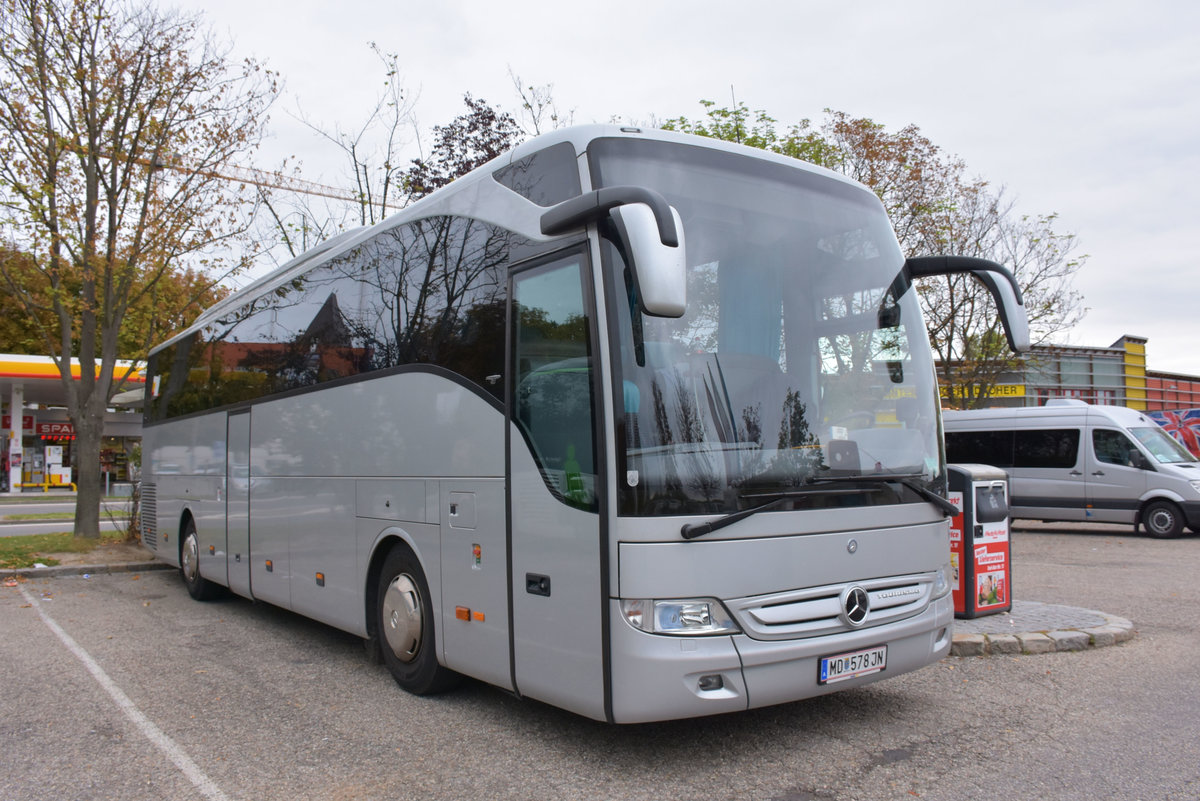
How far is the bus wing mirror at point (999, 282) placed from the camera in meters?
5.70

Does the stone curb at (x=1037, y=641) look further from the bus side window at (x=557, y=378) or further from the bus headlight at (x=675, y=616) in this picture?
the bus side window at (x=557, y=378)

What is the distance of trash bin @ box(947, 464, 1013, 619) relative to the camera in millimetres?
8078

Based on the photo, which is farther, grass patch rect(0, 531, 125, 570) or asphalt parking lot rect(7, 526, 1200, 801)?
grass patch rect(0, 531, 125, 570)

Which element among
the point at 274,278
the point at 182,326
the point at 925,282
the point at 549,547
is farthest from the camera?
the point at 925,282

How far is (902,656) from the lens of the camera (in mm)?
5117

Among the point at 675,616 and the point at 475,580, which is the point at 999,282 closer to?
the point at 675,616

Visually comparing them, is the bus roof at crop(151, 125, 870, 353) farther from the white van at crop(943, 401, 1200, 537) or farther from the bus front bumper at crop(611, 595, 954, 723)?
the white van at crop(943, 401, 1200, 537)

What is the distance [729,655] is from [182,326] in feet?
50.9

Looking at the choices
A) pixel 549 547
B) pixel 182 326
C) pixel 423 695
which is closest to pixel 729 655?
pixel 549 547

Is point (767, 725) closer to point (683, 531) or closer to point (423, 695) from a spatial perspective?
point (683, 531)

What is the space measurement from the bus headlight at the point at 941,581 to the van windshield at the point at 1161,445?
14742mm

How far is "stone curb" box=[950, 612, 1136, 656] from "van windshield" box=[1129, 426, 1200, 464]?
38.7ft

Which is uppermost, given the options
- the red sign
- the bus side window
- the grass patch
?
the red sign

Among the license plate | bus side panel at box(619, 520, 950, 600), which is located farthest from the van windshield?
the license plate
